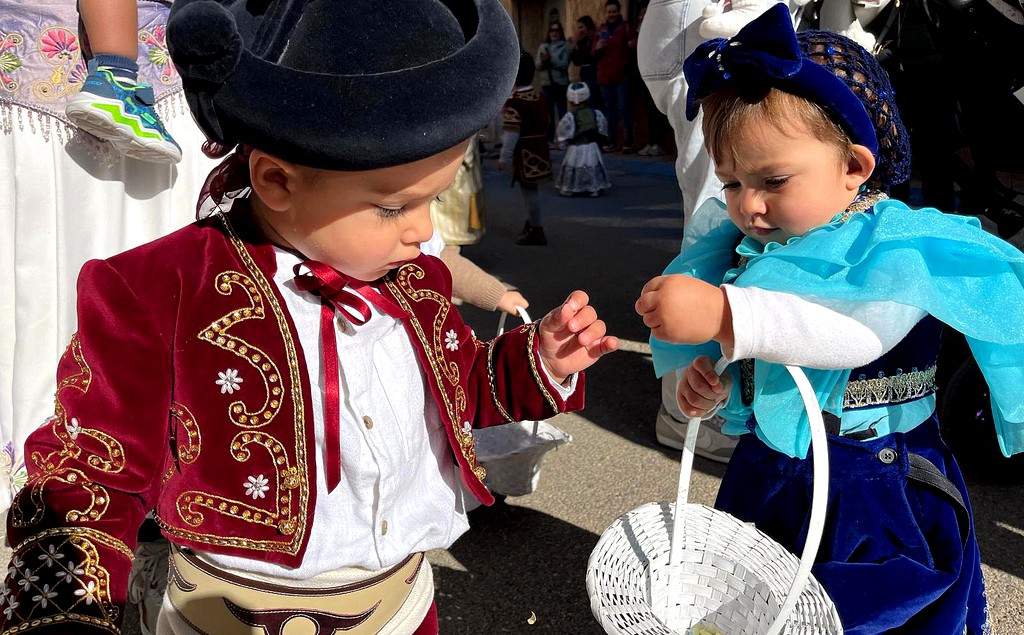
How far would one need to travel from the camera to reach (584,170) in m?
9.01

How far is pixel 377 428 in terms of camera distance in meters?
1.22

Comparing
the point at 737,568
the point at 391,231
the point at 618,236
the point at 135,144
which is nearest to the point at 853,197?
the point at 737,568

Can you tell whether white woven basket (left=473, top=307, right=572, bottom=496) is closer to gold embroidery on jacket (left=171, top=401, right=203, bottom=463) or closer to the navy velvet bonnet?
the navy velvet bonnet

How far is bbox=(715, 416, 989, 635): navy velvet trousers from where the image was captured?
1.39 m

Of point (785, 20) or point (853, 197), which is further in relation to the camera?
point (853, 197)

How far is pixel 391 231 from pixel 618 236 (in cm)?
576

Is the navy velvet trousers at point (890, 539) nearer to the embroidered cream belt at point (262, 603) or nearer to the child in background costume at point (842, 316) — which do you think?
the child in background costume at point (842, 316)

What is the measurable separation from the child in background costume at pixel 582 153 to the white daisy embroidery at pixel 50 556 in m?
8.14

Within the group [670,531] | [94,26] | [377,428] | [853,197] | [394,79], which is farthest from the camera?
[94,26]

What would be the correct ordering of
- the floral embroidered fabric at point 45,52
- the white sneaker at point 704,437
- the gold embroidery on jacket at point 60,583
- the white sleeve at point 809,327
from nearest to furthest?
the gold embroidery on jacket at point 60,583, the white sleeve at point 809,327, the floral embroidered fabric at point 45,52, the white sneaker at point 704,437

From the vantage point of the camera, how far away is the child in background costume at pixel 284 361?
3.23 feet

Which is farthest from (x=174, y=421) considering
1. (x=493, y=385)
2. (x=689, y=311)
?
(x=689, y=311)

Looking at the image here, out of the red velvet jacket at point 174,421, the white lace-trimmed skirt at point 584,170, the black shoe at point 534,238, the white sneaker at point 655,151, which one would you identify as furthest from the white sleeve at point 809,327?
the white sneaker at point 655,151

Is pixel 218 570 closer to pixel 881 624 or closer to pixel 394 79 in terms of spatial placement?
pixel 394 79
